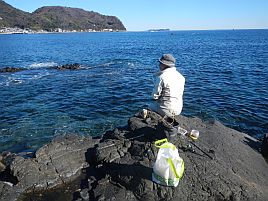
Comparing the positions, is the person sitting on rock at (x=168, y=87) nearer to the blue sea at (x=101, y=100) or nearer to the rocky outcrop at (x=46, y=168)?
the rocky outcrop at (x=46, y=168)

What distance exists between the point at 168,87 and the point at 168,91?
0.56ft

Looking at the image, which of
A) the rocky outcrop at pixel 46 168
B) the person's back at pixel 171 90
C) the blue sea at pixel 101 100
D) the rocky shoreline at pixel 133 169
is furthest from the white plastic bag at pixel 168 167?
the blue sea at pixel 101 100

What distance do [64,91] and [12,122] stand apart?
9.31 meters

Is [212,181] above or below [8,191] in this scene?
above

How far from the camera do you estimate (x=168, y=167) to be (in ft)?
27.1

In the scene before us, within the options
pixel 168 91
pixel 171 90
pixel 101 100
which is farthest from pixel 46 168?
pixel 101 100

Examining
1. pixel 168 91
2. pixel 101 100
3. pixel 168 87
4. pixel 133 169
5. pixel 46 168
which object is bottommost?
pixel 101 100

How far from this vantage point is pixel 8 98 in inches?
1011

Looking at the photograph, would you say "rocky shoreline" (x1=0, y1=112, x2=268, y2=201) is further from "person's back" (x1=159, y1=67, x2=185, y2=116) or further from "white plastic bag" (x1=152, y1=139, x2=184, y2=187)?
"person's back" (x1=159, y1=67, x2=185, y2=116)

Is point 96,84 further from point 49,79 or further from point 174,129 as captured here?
point 174,129

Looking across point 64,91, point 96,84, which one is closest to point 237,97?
point 96,84

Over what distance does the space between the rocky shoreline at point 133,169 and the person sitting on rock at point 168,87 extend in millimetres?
607

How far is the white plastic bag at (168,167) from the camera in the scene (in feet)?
27.2

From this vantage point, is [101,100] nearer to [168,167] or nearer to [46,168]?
[46,168]
